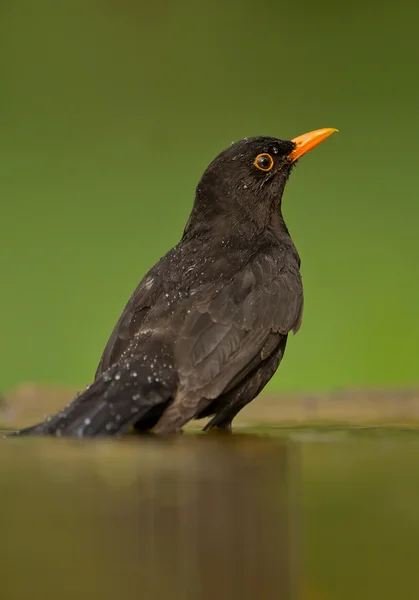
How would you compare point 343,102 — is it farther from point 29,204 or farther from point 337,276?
point 29,204

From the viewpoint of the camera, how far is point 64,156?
7109mm

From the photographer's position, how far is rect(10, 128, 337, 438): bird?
9.91 ft

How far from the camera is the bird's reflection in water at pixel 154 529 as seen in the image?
1.21 meters

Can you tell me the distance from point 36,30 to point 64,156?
1182mm

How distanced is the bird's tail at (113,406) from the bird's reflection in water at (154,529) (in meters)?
0.78

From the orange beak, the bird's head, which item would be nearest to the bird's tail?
the bird's head

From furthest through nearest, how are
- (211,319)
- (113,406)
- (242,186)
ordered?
(242,186) → (211,319) → (113,406)

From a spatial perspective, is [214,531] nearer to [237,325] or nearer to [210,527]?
[210,527]

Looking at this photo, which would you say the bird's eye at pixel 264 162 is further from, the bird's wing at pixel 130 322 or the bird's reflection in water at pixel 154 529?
the bird's reflection in water at pixel 154 529

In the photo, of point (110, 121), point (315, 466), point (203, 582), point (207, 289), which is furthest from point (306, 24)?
point (203, 582)

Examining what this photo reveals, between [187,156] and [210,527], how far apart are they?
5798 millimetres

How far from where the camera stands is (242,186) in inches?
157

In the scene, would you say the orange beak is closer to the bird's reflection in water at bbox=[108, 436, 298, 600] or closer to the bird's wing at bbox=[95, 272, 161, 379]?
the bird's wing at bbox=[95, 272, 161, 379]

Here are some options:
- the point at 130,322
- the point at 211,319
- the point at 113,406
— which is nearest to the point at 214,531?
the point at 113,406
